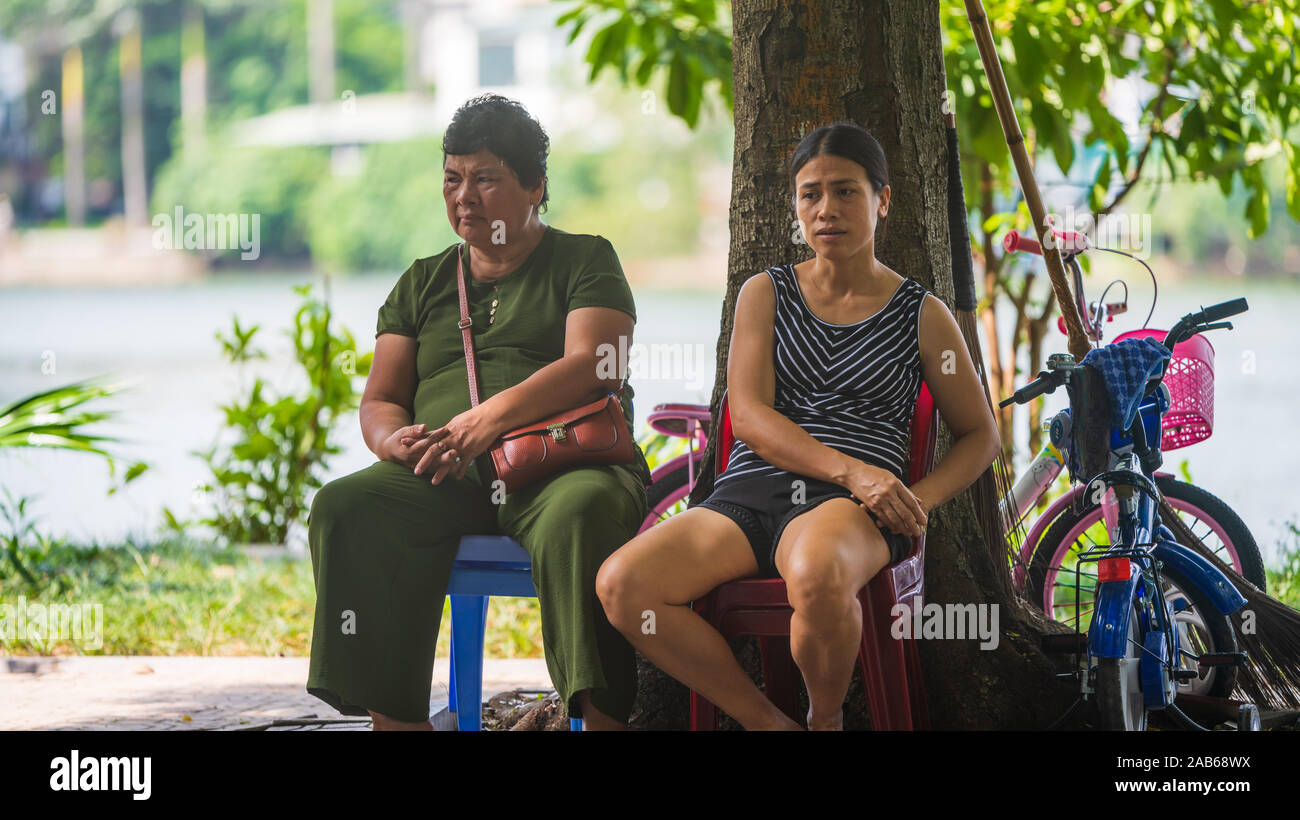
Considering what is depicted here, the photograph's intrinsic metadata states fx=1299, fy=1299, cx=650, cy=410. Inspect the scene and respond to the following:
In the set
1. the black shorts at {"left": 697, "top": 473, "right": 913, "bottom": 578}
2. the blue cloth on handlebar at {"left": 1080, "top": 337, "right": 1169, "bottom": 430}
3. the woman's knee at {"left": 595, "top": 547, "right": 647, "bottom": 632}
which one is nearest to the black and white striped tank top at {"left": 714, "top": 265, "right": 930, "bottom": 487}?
the black shorts at {"left": 697, "top": 473, "right": 913, "bottom": 578}

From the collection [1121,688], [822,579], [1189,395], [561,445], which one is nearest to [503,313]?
[561,445]

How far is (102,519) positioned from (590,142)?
814 inches

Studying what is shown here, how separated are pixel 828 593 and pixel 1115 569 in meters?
0.67

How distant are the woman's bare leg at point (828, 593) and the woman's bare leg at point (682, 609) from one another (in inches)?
4.5

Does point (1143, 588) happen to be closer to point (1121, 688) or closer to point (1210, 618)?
point (1121, 688)

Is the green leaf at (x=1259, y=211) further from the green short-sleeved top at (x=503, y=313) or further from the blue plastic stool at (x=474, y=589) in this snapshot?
the blue plastic stool at (x=474, y=589)

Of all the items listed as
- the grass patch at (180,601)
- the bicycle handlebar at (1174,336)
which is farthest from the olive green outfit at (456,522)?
the grass patch at (180,601)

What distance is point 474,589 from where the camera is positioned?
105 inches

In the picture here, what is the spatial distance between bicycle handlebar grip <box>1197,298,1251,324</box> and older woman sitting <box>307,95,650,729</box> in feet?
3.92

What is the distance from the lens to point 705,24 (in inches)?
162

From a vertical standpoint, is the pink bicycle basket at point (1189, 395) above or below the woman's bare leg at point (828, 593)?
above

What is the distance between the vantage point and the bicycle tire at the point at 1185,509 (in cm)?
336
